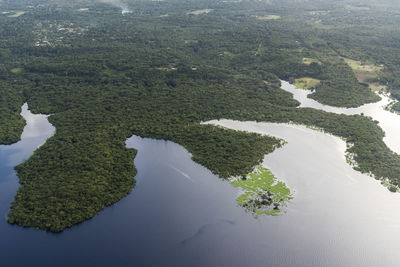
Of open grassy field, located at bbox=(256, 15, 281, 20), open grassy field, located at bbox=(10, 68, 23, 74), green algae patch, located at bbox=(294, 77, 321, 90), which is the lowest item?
open grassy field, located at bbox=(10, 68, 23, 74)

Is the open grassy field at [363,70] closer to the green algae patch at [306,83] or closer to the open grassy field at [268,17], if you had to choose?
the green algae patch at [306,83]

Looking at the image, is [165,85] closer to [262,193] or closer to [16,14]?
[262,193]

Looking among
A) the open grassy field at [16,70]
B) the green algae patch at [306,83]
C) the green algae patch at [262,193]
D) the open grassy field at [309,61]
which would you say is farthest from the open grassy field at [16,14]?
the green algae patch at [262,193]

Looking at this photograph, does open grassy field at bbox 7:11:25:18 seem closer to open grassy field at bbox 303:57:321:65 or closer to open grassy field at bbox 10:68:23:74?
open grassy field at bbox 10:68:23:74

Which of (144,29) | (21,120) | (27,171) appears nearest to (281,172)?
(27,171)

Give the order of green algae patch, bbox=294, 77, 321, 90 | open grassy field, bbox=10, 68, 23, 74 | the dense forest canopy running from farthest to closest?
open grassy field, bbox=10, 68, 23, 74 → green algae patch, bbox=294, 77, 321, 90 → the dense forest canopy

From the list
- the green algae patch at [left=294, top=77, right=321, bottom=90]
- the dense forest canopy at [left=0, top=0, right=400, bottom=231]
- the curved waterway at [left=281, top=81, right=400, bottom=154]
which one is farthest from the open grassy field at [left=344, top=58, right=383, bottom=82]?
the green algae patch at [left=294, top=77, right=321, bottom=90]

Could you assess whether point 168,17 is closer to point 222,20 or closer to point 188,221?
point 222,20
